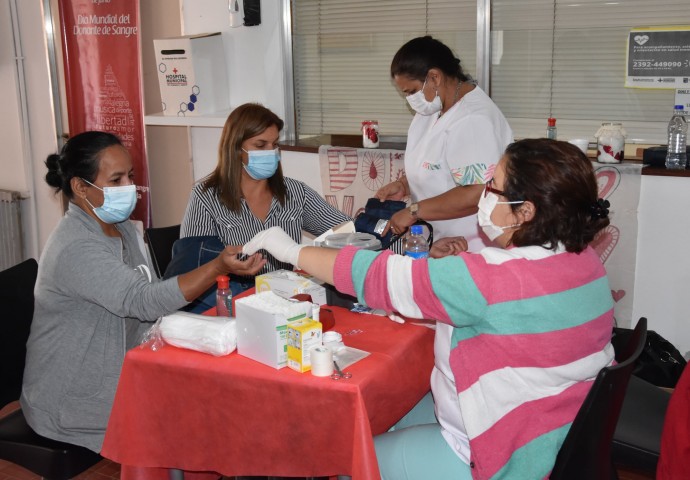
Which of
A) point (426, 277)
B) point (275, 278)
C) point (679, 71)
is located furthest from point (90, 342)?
point (679, 71)

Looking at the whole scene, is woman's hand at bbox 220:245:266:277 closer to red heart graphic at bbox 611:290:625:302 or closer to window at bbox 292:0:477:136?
red heart graphic at bbox 611:290:625:302

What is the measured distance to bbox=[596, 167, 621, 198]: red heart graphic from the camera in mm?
3127

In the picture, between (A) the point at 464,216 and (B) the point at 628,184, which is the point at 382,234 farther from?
(B) the point at 628,184

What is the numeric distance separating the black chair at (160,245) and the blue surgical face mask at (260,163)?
561 millimetres

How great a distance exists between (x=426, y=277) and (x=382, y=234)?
1.02 meters

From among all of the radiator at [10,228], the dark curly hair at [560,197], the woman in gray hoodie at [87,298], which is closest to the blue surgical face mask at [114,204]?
the woman in gray hoodie at [87,298]

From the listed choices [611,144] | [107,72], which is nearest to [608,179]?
[611,144]

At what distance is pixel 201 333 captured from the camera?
1.83 meters

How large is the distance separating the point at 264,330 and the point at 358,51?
8.38ft

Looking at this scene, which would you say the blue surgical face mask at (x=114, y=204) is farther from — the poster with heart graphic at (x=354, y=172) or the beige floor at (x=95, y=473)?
the poster with heart graphic at (x=354, y=172)

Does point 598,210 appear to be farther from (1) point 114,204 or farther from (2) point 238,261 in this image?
(1) point 114,204

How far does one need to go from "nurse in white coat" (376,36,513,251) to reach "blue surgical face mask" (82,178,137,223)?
3.01 feet

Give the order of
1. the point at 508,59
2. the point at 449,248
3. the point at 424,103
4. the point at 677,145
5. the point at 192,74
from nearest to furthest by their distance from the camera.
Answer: the point at 449,248, the point at 424,103, the point at 677,145, the point at 508,59, the point at 192,74

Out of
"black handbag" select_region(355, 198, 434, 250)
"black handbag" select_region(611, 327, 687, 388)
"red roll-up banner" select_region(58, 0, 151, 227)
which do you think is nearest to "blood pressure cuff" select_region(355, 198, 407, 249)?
"black handbag" select_region(355, 198, 434, 250)
